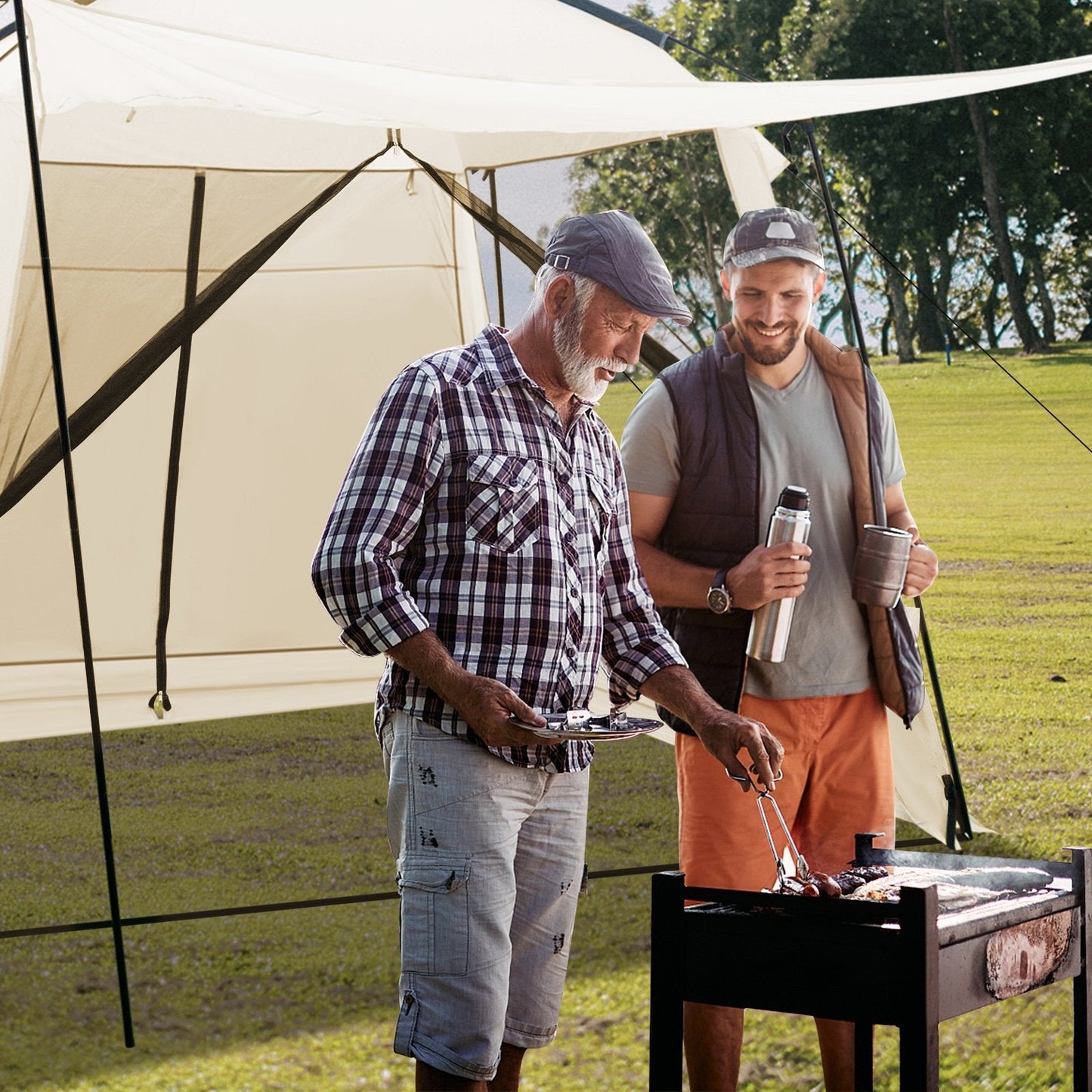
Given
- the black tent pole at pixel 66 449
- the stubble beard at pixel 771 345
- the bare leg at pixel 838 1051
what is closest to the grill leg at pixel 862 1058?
the bare leg at pixel 838 1051

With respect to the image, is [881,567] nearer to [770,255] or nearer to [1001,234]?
[770,255]

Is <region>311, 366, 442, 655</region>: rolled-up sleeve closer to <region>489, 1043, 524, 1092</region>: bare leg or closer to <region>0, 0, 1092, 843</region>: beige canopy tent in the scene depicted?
<region>489, 1043, 524, 1092</region>: bare leg

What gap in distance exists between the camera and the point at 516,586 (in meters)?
1.71

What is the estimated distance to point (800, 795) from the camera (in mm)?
2273

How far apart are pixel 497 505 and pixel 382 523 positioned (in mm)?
129

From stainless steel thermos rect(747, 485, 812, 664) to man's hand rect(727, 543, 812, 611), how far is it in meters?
0.01

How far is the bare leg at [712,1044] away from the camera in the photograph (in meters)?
2.16

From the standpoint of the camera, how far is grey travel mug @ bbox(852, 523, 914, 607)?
2.25 m

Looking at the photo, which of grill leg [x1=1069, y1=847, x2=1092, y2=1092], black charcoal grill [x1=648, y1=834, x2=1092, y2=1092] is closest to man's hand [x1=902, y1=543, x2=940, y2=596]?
grill leg [x1=1069, y1=847, x2=1092, y2=1092]

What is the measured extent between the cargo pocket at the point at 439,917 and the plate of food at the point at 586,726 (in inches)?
6.6

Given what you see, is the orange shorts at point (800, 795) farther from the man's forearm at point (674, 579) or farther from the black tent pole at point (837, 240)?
the black tent pole at point (837, 240)

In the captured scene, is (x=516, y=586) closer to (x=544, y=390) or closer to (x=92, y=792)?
(x=544, y=390)

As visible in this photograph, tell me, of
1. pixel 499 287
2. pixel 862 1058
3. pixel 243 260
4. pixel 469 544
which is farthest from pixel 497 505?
pixel 499 287

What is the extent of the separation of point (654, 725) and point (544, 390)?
0.39 meters
